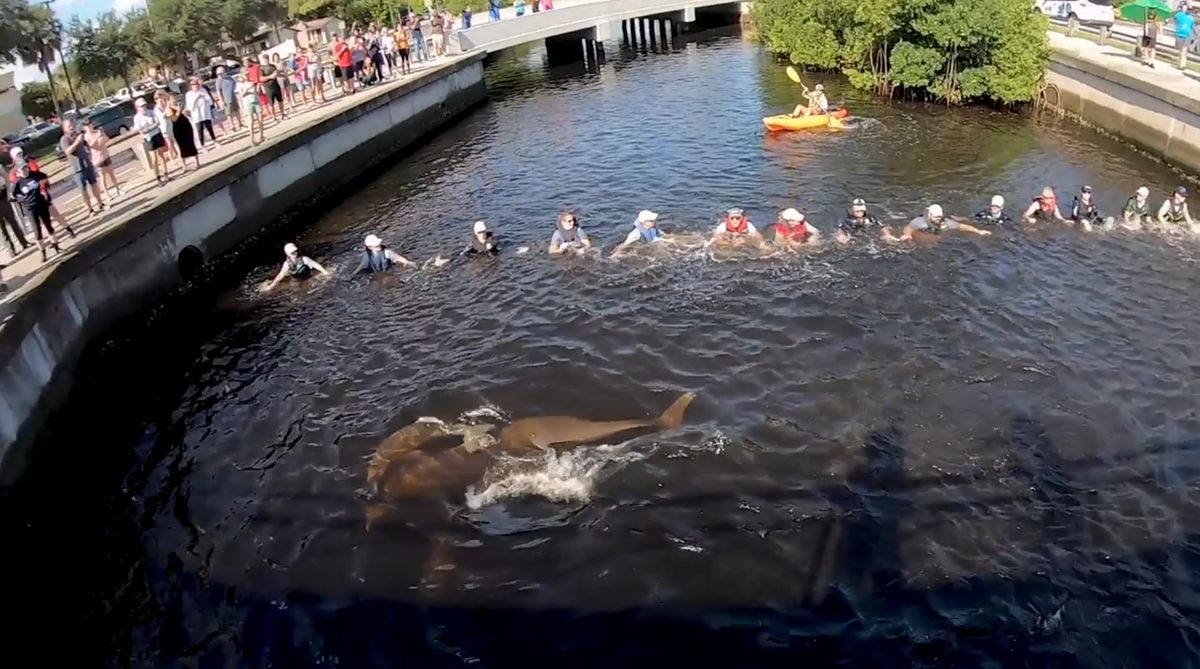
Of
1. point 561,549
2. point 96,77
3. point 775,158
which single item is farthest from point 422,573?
point 96,77

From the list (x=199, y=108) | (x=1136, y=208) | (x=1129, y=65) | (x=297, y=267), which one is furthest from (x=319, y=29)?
(x=1136, y=208)

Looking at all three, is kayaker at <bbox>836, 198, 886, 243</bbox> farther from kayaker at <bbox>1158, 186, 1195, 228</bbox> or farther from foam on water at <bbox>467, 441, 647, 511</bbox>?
foam on water at <bbox>467, 441, 647, 511</bbox>

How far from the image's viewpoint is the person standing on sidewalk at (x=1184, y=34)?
94.7 ft

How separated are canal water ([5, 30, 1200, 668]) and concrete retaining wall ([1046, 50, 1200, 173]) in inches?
124

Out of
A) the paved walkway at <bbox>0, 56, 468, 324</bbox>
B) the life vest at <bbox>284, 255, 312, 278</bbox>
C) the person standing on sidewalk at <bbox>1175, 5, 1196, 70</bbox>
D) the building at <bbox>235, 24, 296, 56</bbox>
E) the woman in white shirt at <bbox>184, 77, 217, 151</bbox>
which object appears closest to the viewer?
the paved walkway at <bbox>0, 56, 468, 324</bbox>

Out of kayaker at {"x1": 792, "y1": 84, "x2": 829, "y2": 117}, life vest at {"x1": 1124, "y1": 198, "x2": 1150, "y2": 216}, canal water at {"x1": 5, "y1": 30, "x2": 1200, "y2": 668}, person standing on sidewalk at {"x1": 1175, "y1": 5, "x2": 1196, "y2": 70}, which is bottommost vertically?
canal water at {"x1": 5, "y1": 30, "x2": 1200, "y2": 668}

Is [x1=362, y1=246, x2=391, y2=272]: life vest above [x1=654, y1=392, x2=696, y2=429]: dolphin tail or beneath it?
above

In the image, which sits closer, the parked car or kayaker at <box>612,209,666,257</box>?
kayaker at <box>612,209,666,257</box>

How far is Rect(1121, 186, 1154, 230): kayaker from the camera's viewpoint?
21.8 metres

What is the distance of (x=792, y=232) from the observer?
22172mm

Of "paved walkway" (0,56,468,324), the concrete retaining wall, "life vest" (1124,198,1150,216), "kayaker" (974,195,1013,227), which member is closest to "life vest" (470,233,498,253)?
"paved walkway" (0,56,468,324)

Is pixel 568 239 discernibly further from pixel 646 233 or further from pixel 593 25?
pixel 593 25

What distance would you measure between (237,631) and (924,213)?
64.5ft

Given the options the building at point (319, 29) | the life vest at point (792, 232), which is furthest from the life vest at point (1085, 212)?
the building at point (319, 29)
